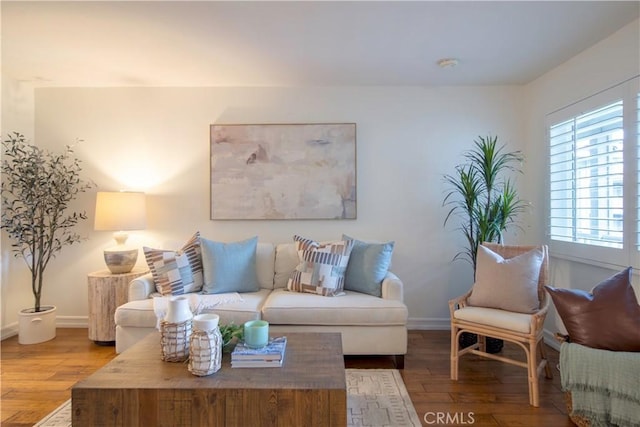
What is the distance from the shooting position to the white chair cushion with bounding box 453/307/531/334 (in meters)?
2.22

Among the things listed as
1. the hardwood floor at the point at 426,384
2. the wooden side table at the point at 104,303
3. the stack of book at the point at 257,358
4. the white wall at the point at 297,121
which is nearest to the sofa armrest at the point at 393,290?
the hardwood floor at the point at 426,384

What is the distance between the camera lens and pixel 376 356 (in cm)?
292

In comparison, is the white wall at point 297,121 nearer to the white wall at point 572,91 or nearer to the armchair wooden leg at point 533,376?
the white wall at point 572,91

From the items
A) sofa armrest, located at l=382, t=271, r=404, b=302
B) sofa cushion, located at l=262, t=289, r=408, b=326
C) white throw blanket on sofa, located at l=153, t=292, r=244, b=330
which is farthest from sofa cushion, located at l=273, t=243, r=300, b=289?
sofa armrest, located at l=382, t=271, r=404, b=302

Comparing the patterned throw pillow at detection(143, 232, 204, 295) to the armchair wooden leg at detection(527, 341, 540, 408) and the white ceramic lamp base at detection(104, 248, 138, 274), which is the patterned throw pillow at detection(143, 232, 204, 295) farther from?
the armchair wooden leg at detection(527, 341, 540, 408)

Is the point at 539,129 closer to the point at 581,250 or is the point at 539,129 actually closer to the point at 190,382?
the point at 581,250

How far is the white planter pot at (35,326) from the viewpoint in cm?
313

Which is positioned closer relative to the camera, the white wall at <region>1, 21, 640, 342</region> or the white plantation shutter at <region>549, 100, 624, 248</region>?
the white plantation shutter at <region>549, 100, 624, 248</region>

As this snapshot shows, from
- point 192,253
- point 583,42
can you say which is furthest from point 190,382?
point 583,42

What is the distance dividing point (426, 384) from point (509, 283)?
3.01 ft

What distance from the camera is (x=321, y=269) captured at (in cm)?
291

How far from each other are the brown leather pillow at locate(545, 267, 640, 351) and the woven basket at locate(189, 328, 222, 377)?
189 centimetres

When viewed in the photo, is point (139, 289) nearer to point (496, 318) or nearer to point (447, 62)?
point (496, 318)

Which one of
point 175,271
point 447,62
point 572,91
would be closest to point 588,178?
point 572,91
